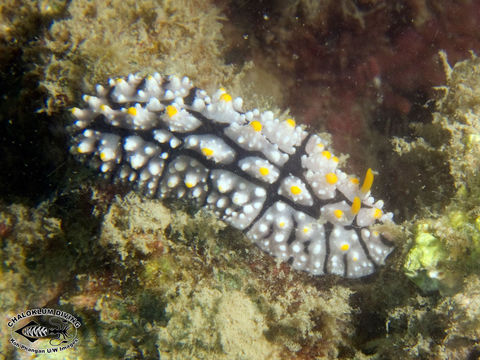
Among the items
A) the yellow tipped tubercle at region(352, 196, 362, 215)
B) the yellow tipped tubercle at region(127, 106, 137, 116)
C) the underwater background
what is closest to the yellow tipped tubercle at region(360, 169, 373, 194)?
the yellow tipped tubercle at region(352, 196, 362, 215)

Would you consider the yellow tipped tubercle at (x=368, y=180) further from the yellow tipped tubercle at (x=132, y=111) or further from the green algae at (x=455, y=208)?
the yellow tipped tubercle at (x=132, y=111)

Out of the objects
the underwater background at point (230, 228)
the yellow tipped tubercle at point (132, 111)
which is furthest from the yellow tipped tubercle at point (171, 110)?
the underwater background at point (230, 228)

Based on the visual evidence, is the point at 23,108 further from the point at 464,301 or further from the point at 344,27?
the point at 464,301

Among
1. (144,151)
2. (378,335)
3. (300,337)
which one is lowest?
(300,337)

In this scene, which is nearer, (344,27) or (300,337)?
(300,337)

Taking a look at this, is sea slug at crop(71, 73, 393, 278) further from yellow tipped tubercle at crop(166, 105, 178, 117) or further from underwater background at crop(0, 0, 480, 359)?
underwater background at crop(0, 0, 480, 359)

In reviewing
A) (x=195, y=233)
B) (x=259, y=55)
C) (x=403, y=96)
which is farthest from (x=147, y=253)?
(x=403, y=96)

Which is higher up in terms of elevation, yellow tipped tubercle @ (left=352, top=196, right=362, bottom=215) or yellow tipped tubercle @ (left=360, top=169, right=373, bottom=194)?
yellow tipped tubercle @ (left=360, top=169, right=373, bottom=194)
